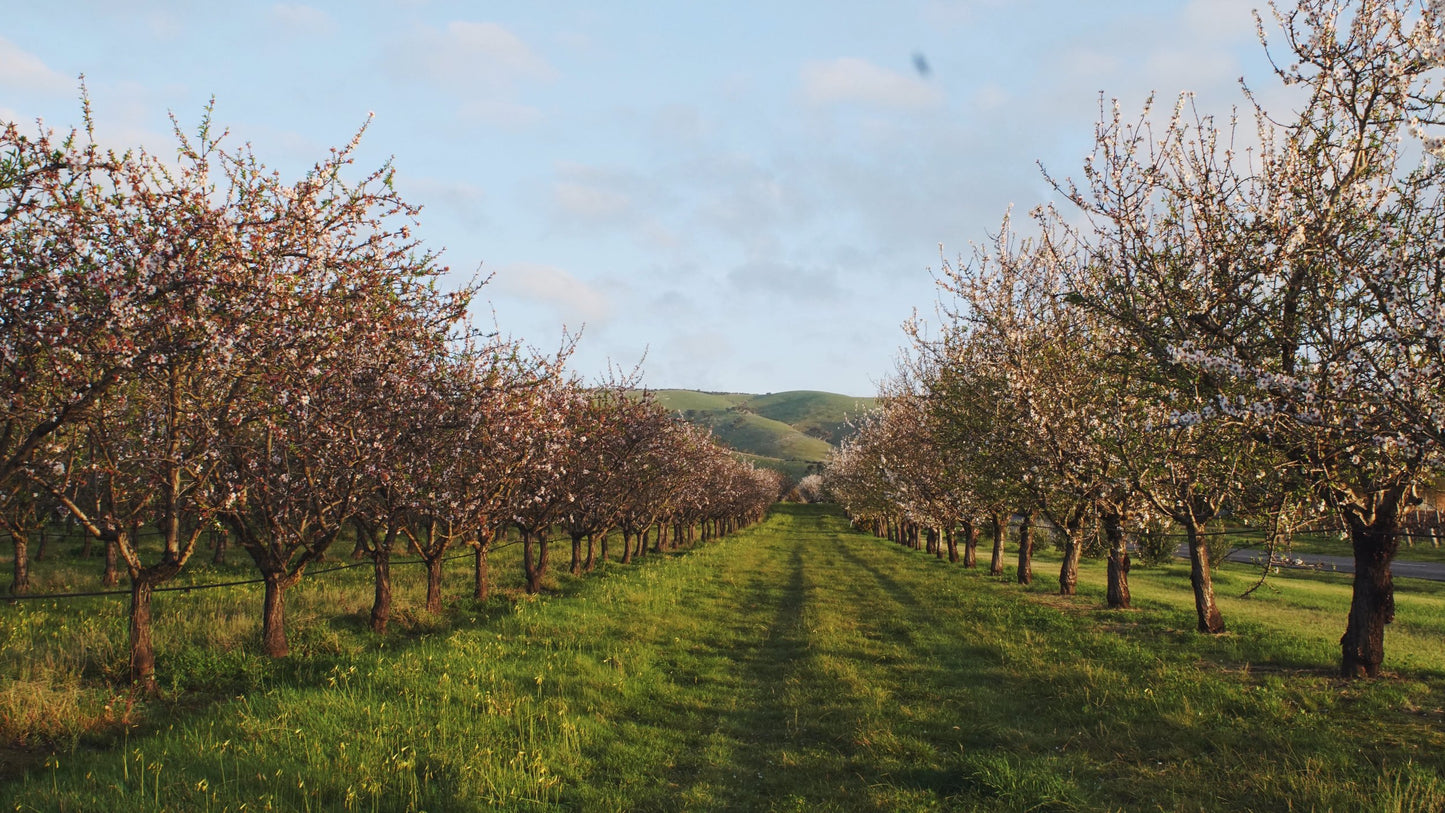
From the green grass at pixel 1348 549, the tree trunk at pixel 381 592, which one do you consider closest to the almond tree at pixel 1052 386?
the tree trunk at pixel 381 592

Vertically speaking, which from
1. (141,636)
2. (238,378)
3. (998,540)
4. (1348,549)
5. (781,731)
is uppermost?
(238,378)

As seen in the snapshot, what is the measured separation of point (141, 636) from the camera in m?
11.5

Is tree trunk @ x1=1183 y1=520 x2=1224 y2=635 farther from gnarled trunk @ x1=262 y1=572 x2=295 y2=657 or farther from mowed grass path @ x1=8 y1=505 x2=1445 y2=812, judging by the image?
gnarled trunk @ x1=262 y1=572 x2=295 y2=657

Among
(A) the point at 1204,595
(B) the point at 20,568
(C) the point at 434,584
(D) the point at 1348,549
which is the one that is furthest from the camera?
(D) the point at 1348,549

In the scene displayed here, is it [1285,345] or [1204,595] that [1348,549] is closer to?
[1204,595]

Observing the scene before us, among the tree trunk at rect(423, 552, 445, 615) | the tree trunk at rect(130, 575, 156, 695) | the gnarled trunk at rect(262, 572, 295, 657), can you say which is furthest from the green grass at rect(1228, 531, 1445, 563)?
the tree trunk at rect(130, 575, 156, 695)

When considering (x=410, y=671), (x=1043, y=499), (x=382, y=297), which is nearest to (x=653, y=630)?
(x=410, y=671)

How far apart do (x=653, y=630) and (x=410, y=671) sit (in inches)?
255

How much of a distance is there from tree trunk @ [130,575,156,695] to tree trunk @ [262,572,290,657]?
2148 millimetres

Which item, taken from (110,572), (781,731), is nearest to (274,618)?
(781,731)

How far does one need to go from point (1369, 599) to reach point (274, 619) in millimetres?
19065

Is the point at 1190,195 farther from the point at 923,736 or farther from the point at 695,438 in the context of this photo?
the point at 695,438

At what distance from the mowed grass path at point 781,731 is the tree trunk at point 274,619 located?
1654mm

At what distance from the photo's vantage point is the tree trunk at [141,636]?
11.3 meters
